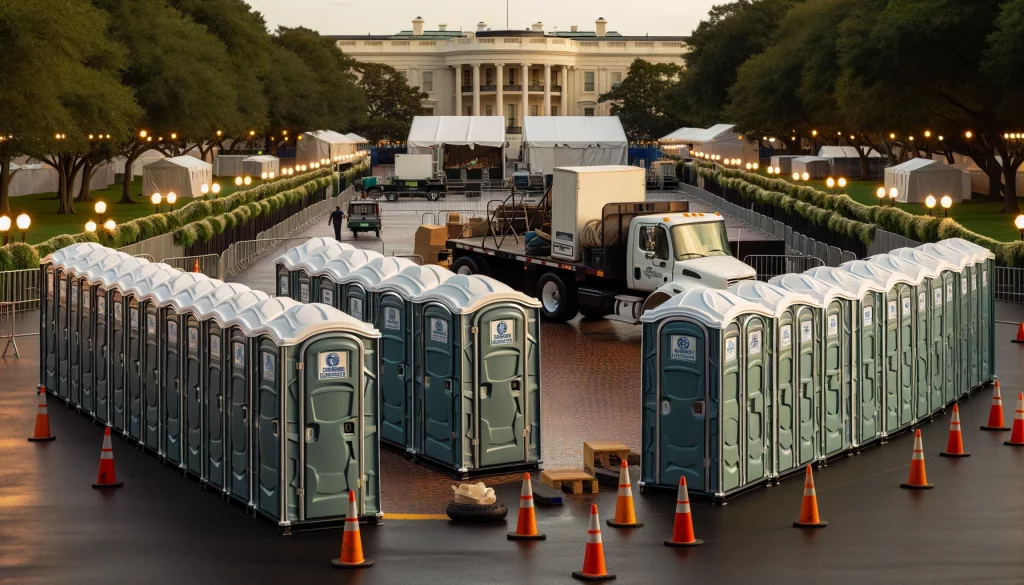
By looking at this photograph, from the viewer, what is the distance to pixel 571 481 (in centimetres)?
1595

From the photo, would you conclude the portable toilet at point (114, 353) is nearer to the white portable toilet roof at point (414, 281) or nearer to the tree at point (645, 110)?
the white portable toilet roof at point (414, 281)

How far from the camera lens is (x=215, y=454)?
52.8 ft

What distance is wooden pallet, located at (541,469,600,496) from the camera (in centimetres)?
1595

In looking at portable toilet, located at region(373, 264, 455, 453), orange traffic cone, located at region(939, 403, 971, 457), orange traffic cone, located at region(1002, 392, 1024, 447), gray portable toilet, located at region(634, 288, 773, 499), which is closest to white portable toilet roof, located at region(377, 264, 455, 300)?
portable toilet, located at region(373, 264, 455, 453)

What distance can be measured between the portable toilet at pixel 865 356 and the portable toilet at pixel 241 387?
6547 mm

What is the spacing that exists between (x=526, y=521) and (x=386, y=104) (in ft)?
443

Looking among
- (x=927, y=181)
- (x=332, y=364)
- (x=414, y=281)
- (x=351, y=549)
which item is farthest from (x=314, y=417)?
(x=927, y=181)

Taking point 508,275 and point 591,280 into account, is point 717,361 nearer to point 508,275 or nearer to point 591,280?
point 591,280

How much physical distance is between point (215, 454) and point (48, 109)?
32.8 m

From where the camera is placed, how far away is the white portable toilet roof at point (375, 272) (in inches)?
750

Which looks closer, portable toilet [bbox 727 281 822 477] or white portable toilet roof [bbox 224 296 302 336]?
white portable toilet roof [bbox 224 296 302 336]

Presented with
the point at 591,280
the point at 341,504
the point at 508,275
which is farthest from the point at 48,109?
the point at 341,504

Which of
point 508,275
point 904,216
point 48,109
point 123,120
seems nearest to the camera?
point 508,275

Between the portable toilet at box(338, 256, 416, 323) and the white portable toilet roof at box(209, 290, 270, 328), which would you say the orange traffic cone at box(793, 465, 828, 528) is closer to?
the white portable toilet roof at box(209, 290, 270, 328)
